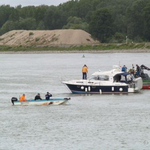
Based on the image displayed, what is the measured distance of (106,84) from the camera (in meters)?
56.2

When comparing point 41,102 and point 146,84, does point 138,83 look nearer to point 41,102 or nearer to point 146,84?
point 146,84

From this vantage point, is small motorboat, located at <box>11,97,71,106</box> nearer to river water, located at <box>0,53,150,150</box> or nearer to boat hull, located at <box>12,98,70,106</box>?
boat hull, located at <box>12,98,70,106</box>

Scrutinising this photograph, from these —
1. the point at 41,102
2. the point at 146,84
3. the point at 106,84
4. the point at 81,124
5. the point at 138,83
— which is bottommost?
the point at 81,124

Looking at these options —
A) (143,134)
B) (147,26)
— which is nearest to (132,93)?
(143,134)

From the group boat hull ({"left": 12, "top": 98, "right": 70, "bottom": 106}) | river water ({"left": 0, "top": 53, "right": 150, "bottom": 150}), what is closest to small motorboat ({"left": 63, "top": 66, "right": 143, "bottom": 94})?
river water ({"left": 0, "top": 53, "right": 150, "bottom": 150})

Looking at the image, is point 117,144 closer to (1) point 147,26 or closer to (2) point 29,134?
(2) point 29,134

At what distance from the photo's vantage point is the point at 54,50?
190125mm

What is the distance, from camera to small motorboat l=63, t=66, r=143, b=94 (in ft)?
184

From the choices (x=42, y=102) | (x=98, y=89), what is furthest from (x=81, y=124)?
(x=98, y=89)

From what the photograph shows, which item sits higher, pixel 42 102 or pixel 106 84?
pixel 106 84

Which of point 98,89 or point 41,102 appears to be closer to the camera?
point 41,102

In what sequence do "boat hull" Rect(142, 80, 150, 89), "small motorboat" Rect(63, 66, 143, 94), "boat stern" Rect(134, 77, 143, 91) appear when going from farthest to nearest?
1. "boat hull" Rect(142, 80, 150, 89)
2. "boat stern" Rect(134, 77, 143, 91)
3. "small motorboat" Rect(63, 66, 143, 94)

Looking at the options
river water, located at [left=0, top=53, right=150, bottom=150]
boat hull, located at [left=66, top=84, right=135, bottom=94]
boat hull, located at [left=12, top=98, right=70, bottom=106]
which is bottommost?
river water, located at [left=0, top=53, right=150, bottom=150]

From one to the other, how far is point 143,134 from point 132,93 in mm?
20563
